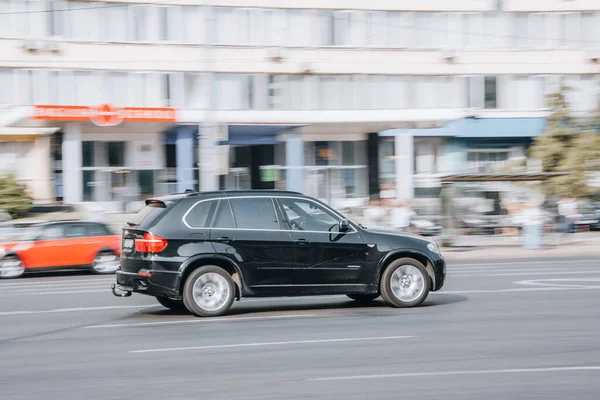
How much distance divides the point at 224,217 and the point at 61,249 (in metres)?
11.5

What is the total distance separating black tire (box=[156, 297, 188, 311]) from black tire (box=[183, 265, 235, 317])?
1079 millimetres

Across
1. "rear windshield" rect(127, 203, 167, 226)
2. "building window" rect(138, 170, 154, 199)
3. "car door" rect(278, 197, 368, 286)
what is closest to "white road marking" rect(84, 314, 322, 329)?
"car door" rect(278, 197, 368, 286)

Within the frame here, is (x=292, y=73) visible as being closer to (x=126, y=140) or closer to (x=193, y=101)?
(x=193, y=101)

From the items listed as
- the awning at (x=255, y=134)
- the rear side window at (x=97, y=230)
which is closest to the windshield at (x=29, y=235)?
the rear side window at (x=97, y=230)

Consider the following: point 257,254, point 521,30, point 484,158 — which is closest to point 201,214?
point 257,254

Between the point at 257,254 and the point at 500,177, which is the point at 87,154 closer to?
the point at 500,177

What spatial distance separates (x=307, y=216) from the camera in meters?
13.5

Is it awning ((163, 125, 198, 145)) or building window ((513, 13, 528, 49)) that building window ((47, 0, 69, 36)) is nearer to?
awning ((163, 125, 198, 145))

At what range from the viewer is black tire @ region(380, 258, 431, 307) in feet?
45.0

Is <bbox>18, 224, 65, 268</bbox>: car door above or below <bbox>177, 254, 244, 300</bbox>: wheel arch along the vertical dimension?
below

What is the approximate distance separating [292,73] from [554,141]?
11964 mm

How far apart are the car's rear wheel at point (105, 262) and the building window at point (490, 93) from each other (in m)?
28.4

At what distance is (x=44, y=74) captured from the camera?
41.2 meters

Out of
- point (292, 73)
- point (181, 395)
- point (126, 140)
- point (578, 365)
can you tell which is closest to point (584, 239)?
point (292, 73)
